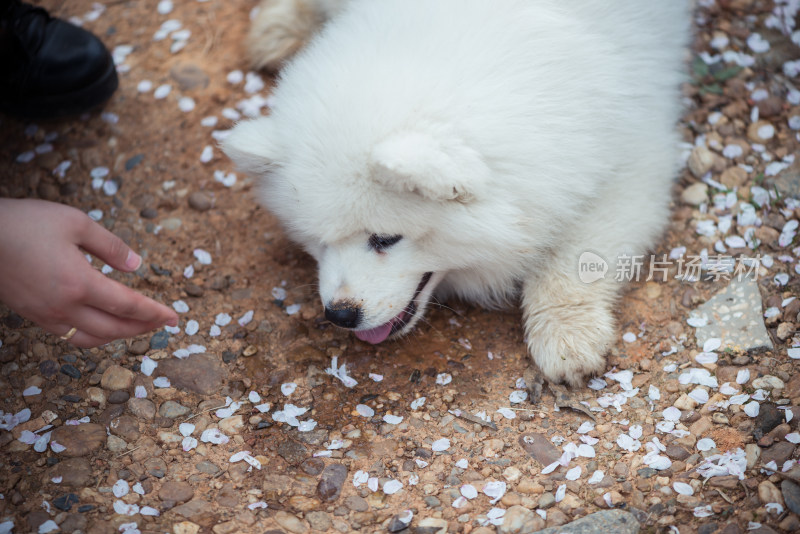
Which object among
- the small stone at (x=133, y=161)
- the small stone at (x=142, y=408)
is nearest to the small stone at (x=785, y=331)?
the small stone at (x=142, y=408)

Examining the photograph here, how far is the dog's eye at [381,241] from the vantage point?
2410mm

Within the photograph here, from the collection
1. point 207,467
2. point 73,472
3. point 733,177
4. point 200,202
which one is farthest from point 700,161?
point 73,472

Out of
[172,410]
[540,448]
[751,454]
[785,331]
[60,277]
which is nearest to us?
[60,277]

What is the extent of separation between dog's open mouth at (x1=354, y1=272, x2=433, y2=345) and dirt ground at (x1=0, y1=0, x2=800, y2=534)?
4.0 inches

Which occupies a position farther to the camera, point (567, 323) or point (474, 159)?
point (567, 323)

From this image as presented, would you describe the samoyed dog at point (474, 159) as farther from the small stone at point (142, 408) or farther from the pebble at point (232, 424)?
the small stone at point (142, 408)

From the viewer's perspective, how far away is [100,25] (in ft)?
13.1

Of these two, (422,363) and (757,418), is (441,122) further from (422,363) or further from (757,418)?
(757,418)

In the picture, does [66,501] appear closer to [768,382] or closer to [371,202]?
Result: [371,202]

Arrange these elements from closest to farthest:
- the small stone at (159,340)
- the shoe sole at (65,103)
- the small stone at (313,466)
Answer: the small stone at (313,466), the small stone at (159,340), the shoe sole at (65,103)

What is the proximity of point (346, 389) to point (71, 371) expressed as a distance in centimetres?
101

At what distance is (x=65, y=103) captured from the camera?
337 cm

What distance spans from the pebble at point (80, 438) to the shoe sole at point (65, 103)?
5.48 feet

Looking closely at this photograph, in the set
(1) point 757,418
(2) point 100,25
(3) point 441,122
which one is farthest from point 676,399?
(2) point 100,25
